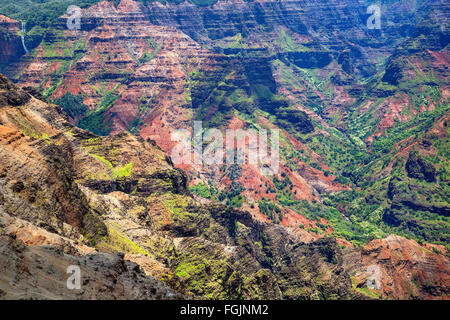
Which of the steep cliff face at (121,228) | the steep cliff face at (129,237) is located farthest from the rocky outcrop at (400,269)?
the steep cliff face at (121,228)

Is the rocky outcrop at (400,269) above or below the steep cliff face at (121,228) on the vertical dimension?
below

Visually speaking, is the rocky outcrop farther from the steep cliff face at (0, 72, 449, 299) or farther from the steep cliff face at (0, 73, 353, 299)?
the steep cliff face at (0, 73, 353, 299)

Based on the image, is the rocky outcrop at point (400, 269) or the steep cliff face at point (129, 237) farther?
the rocky outcrop at point (400, 269)

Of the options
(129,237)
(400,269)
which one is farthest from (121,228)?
(400,269)

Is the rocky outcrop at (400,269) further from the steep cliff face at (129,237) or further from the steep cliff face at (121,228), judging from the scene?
the steep cliff face at (121,228)

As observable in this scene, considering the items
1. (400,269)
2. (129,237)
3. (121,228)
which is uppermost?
(129,237)

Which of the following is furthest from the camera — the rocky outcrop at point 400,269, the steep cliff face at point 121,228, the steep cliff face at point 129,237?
the rocky outcrop at point 400,269

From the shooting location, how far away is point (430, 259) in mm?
133375

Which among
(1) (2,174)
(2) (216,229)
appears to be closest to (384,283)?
(2) (216,229)

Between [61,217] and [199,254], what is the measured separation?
103ft

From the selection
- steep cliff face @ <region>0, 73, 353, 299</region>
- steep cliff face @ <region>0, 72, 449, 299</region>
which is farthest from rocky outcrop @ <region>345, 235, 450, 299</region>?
steep cliff face @ <region>0, 73, 353, 299</region>

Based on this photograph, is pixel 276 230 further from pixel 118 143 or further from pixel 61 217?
pixel 61 217

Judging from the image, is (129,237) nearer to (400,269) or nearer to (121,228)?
(121,228)

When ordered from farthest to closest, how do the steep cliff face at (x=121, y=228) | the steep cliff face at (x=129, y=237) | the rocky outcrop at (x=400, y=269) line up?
the rocky outcrop at (x=400, y=269), the steep cliff face at (x=121, y=228), the steep cliff face at (x=129, y=237)
